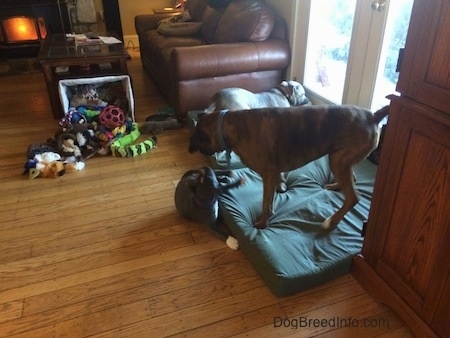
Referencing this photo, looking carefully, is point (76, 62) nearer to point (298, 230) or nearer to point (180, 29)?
point (180, 29)

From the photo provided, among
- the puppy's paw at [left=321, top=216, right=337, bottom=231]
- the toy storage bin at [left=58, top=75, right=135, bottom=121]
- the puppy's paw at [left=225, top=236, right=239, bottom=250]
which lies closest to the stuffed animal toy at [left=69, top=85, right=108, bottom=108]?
the toy storage bin at [left=58, top=75, right=135, bottom=121]

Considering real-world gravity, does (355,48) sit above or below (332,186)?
above

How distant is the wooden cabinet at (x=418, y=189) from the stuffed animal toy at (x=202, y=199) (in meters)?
0.73

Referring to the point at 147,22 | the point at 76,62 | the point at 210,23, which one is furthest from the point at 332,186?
the point at 147,22

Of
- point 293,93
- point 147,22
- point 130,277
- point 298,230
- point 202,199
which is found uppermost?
point 147,22

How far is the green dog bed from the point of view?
160cm

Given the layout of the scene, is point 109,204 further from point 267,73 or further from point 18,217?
point 267,73

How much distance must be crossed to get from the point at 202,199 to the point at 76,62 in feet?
6.62

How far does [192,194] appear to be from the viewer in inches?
76.2

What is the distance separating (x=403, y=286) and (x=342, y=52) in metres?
2.04

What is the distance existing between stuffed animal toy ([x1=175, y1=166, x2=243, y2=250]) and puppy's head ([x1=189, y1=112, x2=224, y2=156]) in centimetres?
15

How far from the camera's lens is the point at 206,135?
1.78 m

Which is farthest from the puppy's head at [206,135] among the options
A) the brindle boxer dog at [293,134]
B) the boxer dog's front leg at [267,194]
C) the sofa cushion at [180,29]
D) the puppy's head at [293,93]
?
the sofa cushion at [180,29]

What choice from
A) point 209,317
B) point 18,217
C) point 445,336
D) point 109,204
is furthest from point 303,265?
point 18,217
